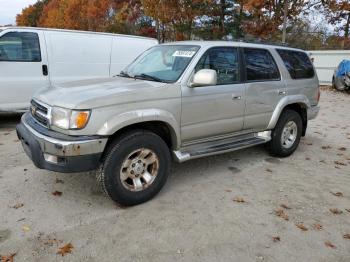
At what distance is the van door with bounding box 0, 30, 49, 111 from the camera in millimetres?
6734

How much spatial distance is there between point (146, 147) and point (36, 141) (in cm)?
115

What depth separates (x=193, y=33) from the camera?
85.0 feet

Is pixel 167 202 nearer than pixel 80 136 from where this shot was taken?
No

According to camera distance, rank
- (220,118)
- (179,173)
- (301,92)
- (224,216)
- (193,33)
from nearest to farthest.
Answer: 1. (224,216)
2. (220,118)
3. (179,173)
4. (301,92)
5. (193,33)

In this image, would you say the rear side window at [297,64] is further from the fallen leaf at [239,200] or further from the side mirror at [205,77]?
the fallen leaf at [239,200]

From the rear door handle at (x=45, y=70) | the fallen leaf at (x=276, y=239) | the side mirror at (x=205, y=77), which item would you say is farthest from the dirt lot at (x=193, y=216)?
the rear door handle at (x=45, y=70)

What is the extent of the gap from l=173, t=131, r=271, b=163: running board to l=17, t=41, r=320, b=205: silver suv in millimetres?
14

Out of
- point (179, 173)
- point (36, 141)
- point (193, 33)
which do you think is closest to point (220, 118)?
point (179, 173)

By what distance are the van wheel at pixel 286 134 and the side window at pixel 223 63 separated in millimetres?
1346

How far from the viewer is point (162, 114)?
12.5ft

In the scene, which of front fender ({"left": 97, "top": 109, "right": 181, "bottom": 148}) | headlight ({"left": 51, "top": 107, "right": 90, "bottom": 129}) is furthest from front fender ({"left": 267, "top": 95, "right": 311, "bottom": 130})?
headlight ({"left": 51, "top": 107, "right": 90, "bottom": 129})

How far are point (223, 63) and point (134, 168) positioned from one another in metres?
1.91

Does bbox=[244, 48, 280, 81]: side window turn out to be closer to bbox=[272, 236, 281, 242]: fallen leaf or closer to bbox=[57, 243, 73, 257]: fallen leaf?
bbox=[272, 236, 281, 242]: fallen leaf

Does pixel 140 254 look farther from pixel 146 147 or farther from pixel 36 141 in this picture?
pixel 36 141
